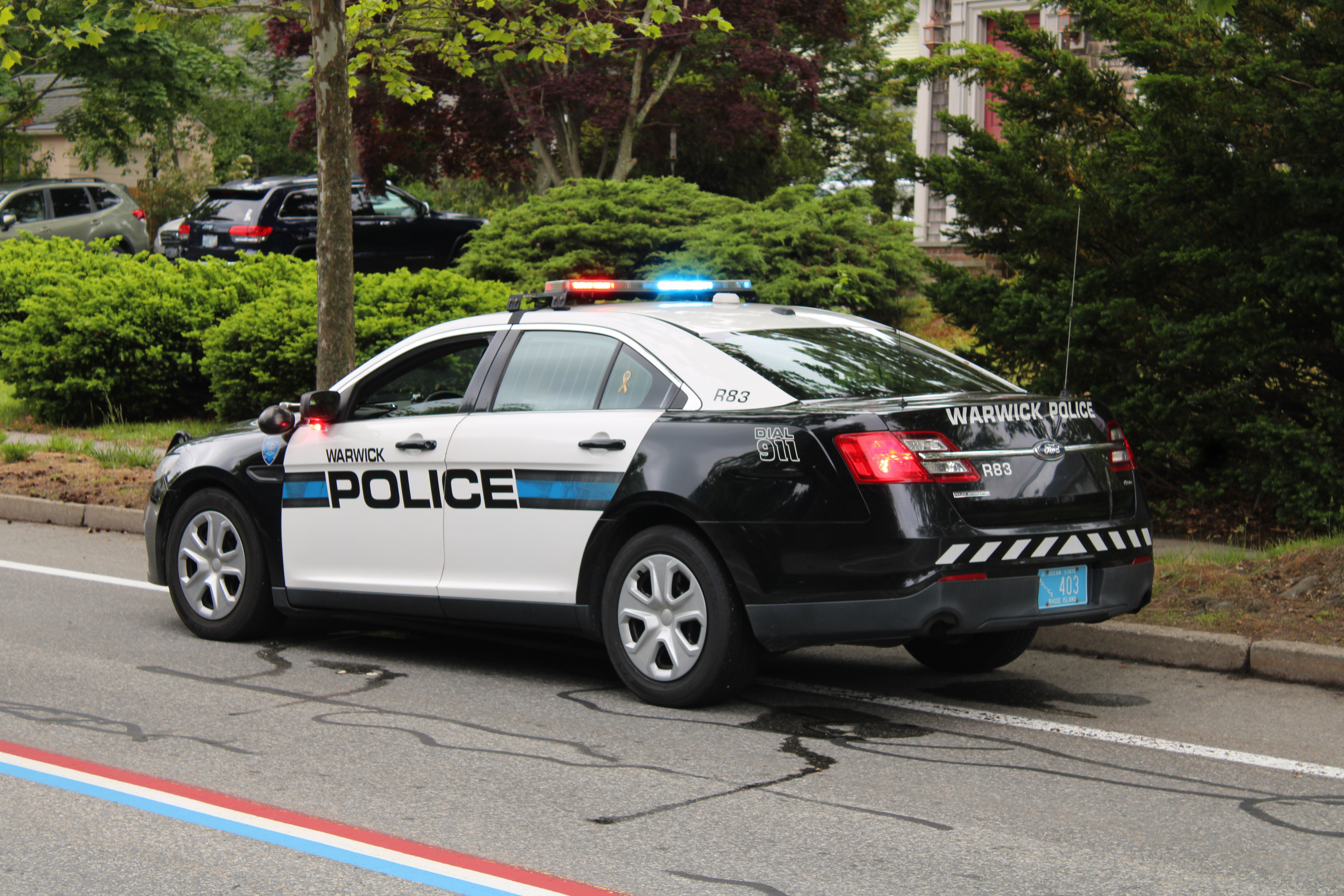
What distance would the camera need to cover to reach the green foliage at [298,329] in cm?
1397

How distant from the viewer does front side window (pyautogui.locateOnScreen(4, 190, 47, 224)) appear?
27.6m

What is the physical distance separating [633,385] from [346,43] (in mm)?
5456

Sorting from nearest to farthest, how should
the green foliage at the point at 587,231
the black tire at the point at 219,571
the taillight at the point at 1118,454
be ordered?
the taillight at the point at 1118,454 → the black tire at the point at 219,571 → the green foliage at the point at 587,231

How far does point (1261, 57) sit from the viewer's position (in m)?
8.44

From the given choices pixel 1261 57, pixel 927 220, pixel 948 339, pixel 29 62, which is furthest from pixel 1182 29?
pixel 29 62

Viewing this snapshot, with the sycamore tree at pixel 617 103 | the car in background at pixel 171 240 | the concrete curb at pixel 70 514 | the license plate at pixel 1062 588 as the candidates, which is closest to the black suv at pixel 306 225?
the car in background at pixel 171 240

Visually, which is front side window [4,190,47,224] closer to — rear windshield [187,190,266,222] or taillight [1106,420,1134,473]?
rear windshield [187,190,266,222]

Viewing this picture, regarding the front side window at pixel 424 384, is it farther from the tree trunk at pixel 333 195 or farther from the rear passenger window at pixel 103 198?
the rear passenger window at pixel 103 198

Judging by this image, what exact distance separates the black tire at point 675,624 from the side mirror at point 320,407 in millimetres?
1820

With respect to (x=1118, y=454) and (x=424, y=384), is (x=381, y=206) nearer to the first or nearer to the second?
(x=424, y=384)

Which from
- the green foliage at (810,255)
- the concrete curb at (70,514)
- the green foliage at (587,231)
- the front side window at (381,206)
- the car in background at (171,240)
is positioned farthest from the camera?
the car in background at (171,240)

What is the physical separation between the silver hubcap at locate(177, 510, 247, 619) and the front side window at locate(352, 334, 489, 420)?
94cm

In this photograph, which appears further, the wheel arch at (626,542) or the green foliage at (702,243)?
the green foliage at (702,243)

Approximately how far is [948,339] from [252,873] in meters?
12.7
